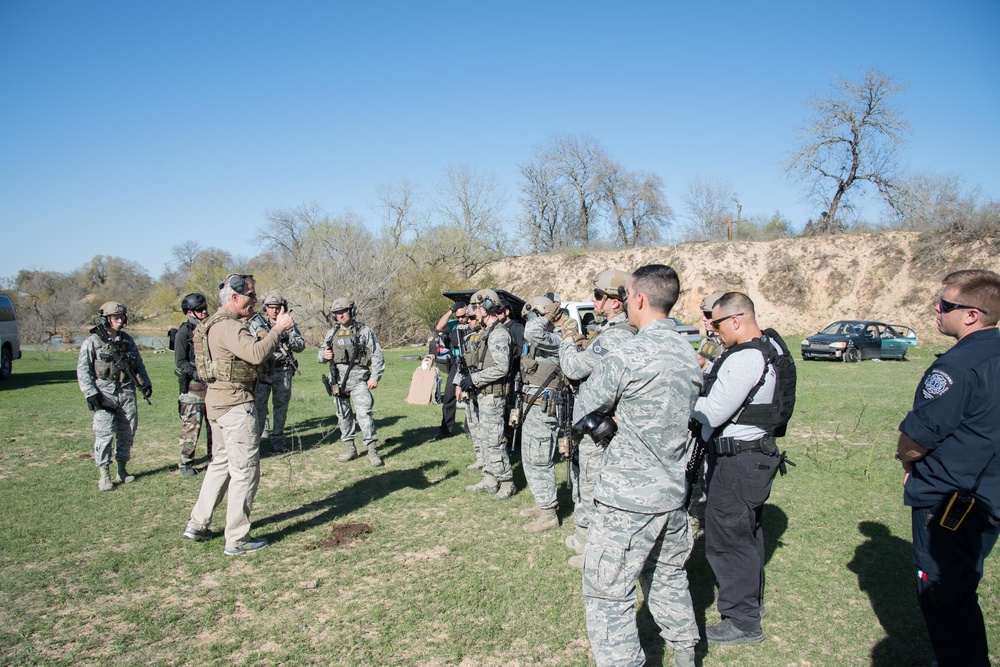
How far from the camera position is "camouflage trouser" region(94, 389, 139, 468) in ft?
21.2

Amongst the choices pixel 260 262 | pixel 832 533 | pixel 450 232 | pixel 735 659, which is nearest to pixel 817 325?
pixel 450 232

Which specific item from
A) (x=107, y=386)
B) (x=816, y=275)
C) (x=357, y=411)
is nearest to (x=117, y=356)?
(x=107, y=386)

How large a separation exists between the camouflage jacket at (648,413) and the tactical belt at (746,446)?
0.85 m

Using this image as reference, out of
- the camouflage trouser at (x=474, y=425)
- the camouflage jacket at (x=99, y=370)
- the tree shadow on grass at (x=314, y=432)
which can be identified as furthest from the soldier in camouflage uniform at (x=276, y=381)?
A: the camouflage trouser at (x=474, y=425)

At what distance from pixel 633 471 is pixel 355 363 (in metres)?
5.56

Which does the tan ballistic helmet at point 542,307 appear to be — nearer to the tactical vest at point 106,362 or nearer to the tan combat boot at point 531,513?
the tan combat boot at point 531,513

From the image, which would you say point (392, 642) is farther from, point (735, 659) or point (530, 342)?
point (530, 342)

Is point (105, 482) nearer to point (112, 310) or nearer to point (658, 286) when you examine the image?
point (112, 310)

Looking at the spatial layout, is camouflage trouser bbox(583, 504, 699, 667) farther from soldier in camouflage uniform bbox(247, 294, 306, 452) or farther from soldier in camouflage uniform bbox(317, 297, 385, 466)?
soldier in camouflage uniform bbox(247, 294, 306, 452)

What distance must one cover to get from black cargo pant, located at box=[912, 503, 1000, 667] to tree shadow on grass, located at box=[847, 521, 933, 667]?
0.64m

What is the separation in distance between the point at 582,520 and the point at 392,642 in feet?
5.93

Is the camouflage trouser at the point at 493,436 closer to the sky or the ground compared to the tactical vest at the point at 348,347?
closer to the ground

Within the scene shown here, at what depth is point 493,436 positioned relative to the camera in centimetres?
611

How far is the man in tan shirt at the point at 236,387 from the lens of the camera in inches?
183
